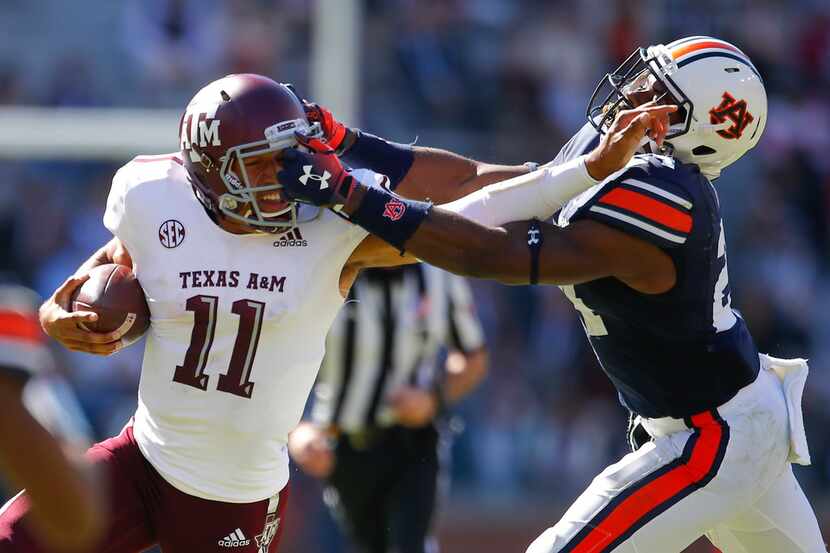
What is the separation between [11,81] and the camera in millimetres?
8219

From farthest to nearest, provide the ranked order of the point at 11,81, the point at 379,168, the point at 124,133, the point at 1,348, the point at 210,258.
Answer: the point at 11,81 < the point at 124,133 < the point at 379,168 < the point at 210,258 < the point at 1,348

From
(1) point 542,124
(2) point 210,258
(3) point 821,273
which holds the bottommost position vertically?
(3) point 821,273

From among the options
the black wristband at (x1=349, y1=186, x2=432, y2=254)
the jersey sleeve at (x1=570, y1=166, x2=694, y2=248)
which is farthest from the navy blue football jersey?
the black wristband at (x1=349, y1=186, x2=432, y2=254)

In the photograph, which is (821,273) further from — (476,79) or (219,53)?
(219,53)

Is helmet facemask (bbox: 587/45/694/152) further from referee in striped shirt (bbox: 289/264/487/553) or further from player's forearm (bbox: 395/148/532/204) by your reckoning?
referee in striped shirt (bbox: 289/264/487/553)

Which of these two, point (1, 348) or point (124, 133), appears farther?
point (124, 133)

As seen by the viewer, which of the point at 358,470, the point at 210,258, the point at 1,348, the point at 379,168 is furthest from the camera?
the point at 358,470

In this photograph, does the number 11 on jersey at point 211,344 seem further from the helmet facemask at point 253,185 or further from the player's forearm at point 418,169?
the player's forearm at point 418,169

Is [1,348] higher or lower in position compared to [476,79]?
higher

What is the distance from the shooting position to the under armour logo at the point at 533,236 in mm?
3344

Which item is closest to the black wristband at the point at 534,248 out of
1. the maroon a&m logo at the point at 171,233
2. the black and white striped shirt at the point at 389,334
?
the maroon a&m logo at the point at 171,233

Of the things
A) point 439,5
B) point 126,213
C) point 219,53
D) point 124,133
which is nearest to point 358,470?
point 126,213

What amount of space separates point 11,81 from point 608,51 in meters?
3.73

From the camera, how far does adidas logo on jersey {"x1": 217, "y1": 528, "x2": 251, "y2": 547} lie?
341 cm
